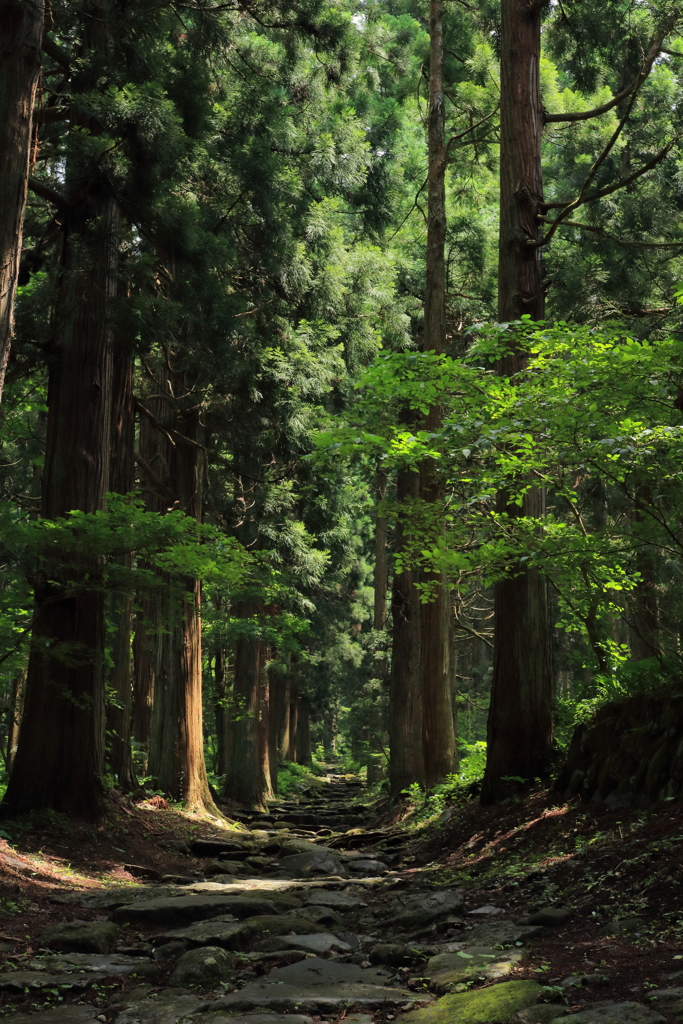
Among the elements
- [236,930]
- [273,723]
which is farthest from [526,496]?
[273,723]

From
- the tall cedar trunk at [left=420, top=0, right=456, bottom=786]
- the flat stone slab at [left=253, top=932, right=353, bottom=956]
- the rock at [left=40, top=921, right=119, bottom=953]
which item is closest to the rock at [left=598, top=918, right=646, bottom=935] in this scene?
the flat stone slab at [left=253, top=932, right=353, bottom=956]

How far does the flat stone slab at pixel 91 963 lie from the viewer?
179 inches

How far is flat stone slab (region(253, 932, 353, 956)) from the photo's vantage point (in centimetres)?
514

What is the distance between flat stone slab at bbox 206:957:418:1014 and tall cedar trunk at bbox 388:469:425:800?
10.5 m

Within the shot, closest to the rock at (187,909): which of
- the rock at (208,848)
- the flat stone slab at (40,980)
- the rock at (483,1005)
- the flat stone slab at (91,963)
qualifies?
the flat stone slab at (91,963)

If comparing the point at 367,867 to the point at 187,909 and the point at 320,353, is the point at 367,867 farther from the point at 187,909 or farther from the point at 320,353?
the point at 320,353

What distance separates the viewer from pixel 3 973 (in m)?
4.28

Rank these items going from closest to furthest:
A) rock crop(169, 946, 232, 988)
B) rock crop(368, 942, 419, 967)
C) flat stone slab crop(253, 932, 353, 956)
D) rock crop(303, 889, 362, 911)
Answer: rock crop(169, 946, 232, 988) < rock crop(368, 942, 419, 967) < flat stone slab crop(253, 932, 353, 956) < rock crop(303, 889, 362, 911)

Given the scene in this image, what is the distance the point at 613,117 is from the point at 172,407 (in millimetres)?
9078

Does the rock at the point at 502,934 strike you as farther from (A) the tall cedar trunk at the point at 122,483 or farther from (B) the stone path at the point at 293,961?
(A) the tall cedar trunk at the point at 122,483

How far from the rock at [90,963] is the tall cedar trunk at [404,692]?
10.4m

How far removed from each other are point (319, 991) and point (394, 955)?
0.76m

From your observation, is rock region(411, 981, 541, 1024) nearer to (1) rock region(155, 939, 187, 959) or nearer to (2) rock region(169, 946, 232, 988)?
(2) rock region(169, 946, 232, 988)

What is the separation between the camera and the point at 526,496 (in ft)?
29.4
